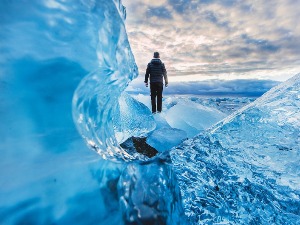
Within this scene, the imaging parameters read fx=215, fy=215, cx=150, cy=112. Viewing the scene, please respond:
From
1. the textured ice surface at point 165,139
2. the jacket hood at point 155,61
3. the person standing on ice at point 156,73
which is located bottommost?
the textured ice surface at point 165,139

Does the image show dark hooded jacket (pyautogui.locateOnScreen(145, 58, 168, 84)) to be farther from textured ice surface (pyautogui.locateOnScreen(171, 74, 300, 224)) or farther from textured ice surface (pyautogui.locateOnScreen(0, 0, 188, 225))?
textured ice surface (pyautogui.locateOnScreen(0, 0, 188, 225))

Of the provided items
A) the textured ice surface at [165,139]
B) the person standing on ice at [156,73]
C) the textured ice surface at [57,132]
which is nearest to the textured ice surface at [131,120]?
the textured ice surface at [165,139]

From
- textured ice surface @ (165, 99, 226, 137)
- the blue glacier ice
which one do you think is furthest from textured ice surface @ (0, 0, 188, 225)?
textured ice surface @ (165, 99, 226, 137)

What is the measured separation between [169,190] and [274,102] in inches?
45.2

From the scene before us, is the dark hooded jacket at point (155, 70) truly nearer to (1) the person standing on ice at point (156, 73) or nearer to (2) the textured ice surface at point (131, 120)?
(1) the person standing on ice at point (156, 73)

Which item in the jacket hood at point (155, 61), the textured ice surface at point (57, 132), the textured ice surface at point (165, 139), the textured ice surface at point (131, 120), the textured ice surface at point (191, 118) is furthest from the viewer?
the jacket hood at point (155, 61)

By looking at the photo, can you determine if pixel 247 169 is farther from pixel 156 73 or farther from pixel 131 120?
pixel 156 73

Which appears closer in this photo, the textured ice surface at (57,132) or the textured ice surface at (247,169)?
the textured ice surface at (57,132)

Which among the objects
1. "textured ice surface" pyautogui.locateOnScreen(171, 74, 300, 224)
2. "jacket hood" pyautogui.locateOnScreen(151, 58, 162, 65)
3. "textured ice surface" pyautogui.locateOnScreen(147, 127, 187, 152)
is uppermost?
→ "jacket hood" pyautogui.locateOnScreen(151, 58, 162, 65)

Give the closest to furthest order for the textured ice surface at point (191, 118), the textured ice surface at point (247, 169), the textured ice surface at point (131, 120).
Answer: the textured ice surface at point (247, 169) → the textured ice surface at point (131, 120) → the textured ice surface at point (191, 118)

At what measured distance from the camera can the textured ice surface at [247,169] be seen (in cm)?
117

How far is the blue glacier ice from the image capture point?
829 millimetres

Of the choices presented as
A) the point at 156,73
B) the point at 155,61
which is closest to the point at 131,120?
the point at 156,73

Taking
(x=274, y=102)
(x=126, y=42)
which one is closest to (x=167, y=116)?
(x=274, y=102)
